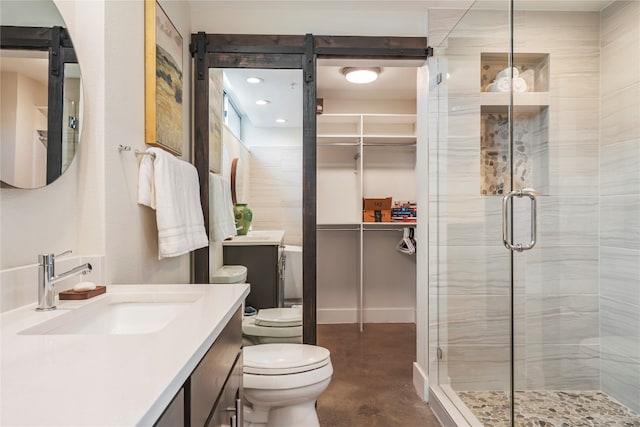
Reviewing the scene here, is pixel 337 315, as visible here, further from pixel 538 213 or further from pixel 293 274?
pixel 538 213

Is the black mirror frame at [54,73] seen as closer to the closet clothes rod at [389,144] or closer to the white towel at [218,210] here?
the white towel at [218,210]

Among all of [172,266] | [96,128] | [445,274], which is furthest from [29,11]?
[445,274]

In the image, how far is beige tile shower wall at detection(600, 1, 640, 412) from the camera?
7.08 feet

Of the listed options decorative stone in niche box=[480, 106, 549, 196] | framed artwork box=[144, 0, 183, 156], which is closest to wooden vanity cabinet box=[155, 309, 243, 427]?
framed artwork box=[144, 0, 183, 156]

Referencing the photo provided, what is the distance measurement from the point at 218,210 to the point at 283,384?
1139 millimetres

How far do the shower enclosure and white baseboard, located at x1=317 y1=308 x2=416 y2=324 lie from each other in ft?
5.24

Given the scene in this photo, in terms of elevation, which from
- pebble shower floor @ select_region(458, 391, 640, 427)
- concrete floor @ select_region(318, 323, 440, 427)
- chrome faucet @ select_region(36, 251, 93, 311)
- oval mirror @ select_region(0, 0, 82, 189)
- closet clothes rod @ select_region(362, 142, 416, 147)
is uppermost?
closet clothes rod @ select_region(362, 142, 416, 147)

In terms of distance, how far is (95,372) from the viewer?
590mm

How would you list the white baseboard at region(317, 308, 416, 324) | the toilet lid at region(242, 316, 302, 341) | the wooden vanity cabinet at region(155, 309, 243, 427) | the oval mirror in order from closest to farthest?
the wooden vanity cabinet at region(155, 309, 243, 427)
the oval mirror
the toilet lid at region(242, 316, 302, 341)
the white baseboard at region(317, 308, 416, 324)

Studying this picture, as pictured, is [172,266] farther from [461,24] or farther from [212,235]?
[461,24]

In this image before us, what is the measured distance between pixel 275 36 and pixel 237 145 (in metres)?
0.72

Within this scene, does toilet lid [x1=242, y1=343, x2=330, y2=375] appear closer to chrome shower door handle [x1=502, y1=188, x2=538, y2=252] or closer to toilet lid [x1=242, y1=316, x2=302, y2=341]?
toilet lid [x1=242, y1=316, x2=302, y2=341]

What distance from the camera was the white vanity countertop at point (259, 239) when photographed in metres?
2.44

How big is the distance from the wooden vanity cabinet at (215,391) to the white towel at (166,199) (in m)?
Result: 0.52
